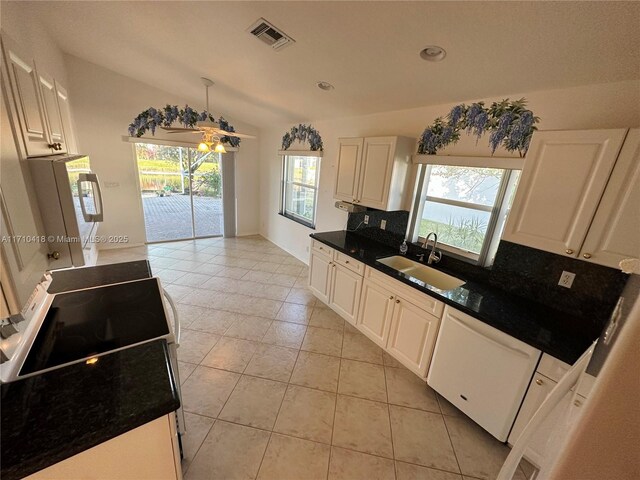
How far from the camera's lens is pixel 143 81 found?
14.3 feet

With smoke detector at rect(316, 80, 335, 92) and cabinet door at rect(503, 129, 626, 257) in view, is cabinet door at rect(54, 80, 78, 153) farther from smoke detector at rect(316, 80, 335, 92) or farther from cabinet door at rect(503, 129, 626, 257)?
cabinet door at rect(503, 129, 626, 257)

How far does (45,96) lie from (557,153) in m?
3.16

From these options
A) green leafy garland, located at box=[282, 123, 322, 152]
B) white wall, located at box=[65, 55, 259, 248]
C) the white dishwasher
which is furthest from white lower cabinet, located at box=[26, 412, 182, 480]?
white wall, located at box=[65, 55, 259, 248]

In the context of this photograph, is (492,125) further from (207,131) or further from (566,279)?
(207,131)

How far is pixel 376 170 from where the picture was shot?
2.73 meters

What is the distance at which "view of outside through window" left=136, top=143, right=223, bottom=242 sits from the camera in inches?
197

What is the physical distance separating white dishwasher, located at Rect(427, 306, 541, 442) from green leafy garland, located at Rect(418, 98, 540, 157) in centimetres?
139

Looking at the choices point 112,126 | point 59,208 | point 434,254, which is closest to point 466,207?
point 434,254

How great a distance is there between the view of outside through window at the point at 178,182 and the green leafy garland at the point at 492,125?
15.1 feet

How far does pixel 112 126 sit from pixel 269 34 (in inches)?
154

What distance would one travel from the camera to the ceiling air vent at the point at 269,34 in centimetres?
189

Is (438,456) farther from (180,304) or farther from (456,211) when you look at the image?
(180,304)

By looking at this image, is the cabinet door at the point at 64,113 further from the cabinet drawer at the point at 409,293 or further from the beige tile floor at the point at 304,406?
the cabinet drawer at the point at 409,293

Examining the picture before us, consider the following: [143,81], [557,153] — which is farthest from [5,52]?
[143,81]
